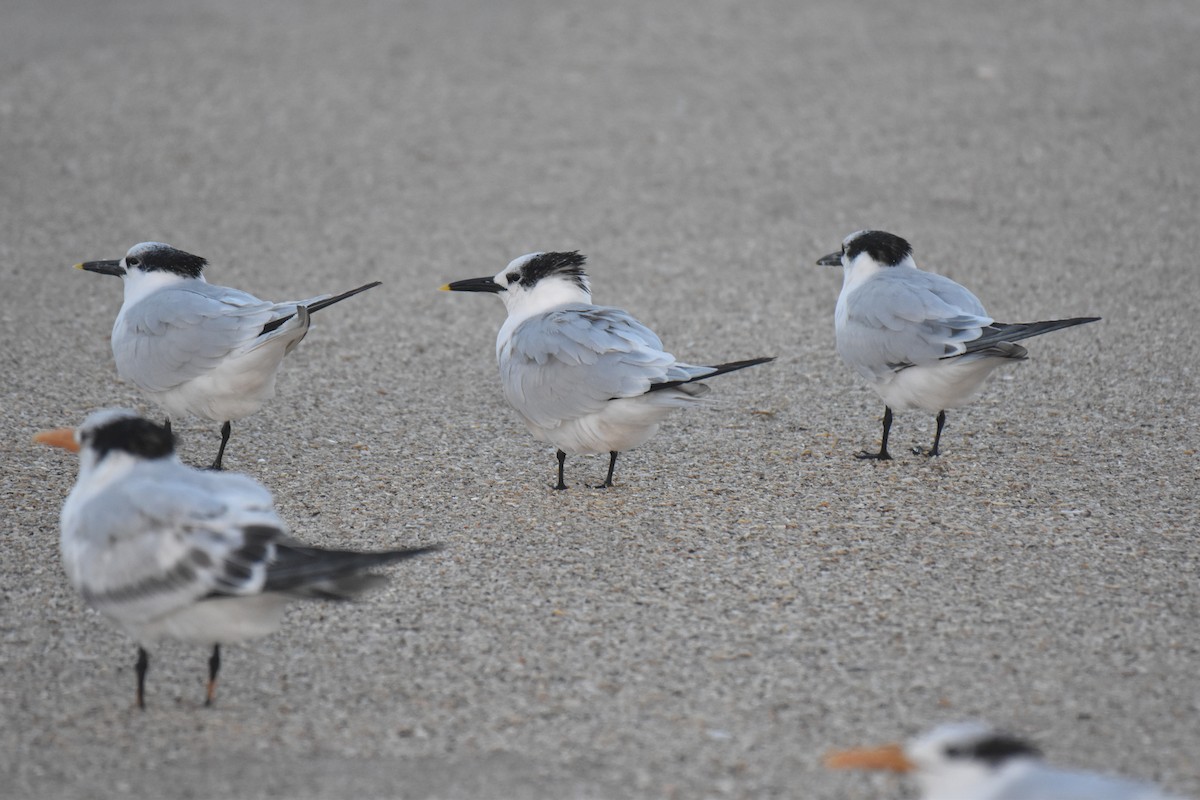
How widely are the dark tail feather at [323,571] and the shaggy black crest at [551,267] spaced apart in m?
2.16

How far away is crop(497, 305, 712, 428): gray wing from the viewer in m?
4.42

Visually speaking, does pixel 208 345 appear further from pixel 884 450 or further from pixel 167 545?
pixel 884 450

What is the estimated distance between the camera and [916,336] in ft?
15.4

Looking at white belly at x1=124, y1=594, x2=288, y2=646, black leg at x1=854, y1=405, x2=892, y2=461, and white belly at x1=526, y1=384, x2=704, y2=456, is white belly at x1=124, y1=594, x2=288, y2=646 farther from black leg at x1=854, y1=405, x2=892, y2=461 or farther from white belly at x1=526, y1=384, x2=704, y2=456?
black leg at x1=854, y1=405, x2=892, y2=461

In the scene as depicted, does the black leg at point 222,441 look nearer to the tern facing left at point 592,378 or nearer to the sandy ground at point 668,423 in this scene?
the sandy ground at point 668,423

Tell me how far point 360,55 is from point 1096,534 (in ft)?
24.0

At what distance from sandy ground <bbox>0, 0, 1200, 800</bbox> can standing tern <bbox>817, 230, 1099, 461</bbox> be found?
0.31m

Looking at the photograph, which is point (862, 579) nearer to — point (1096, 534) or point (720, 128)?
point (1096, 534)

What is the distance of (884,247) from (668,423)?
3.84ft

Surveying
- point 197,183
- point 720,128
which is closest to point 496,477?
point 197,183

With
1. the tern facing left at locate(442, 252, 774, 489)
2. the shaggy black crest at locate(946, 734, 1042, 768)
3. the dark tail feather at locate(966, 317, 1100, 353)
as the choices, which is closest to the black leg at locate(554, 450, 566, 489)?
the tern facing left at locate(442, 252, 774, 489)

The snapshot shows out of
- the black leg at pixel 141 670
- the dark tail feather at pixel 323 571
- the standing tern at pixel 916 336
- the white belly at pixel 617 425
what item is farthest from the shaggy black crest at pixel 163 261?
the standing tern at pixel 916 336

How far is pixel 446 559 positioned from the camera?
4168mm

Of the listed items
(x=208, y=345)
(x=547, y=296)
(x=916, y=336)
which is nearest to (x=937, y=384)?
(x=916, y=336)
